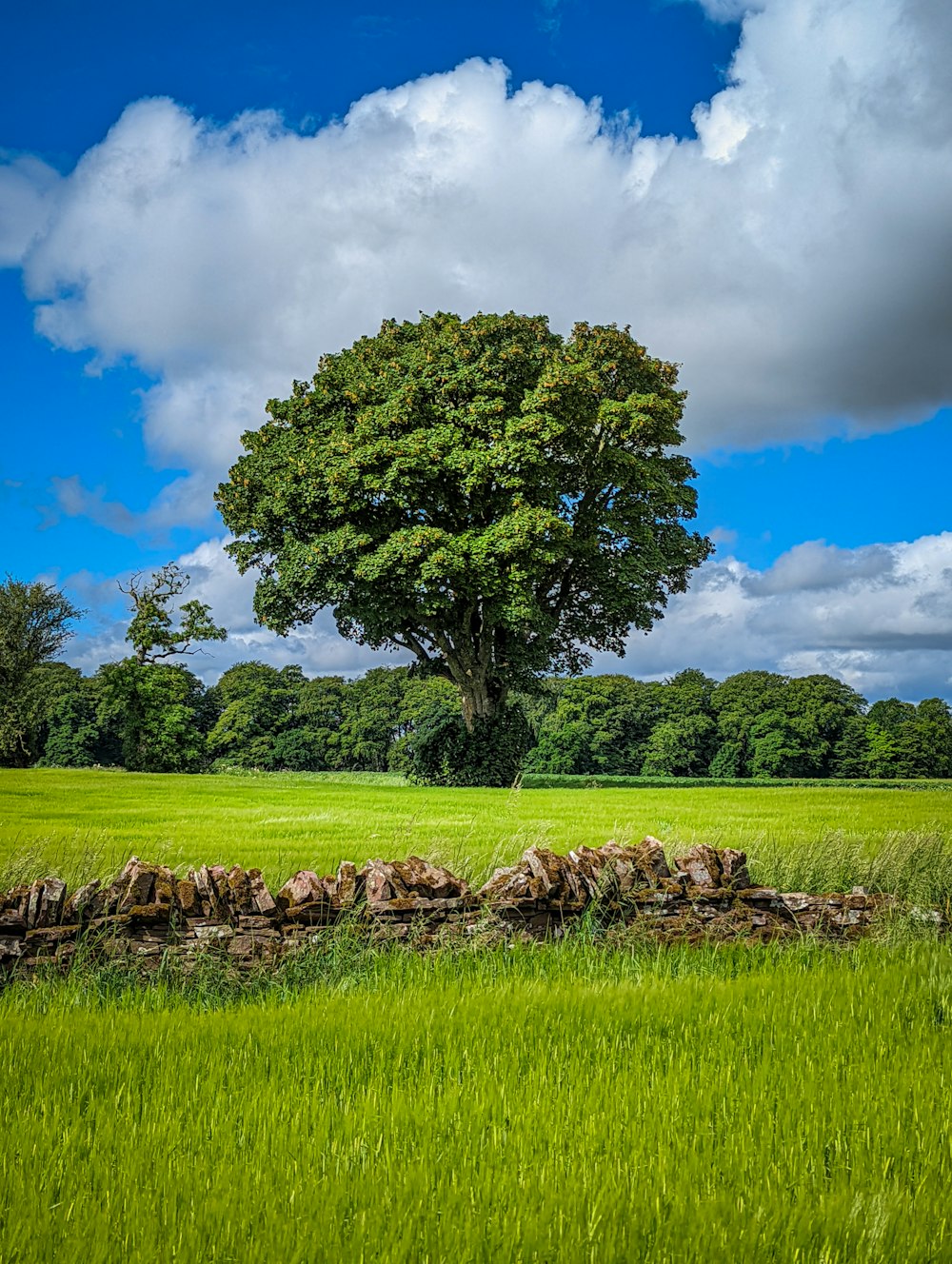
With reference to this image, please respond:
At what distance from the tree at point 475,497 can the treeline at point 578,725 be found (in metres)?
19.2

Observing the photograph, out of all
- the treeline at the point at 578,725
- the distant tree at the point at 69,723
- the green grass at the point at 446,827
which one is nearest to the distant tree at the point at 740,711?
the treeline at the point at 578,725

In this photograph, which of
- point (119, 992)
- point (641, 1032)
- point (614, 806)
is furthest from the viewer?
point (614, 806)

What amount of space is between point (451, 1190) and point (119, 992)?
306 cm

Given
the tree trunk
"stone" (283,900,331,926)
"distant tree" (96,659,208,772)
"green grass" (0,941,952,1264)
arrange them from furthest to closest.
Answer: "distant tree" (96,659,208,772)
the tree trunk
"stone" (283,900,331,926)
"green grass" (0,941,952,1264)

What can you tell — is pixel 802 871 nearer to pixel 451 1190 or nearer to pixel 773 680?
pixel 451 1190

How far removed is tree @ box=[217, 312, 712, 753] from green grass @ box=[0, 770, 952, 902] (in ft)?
25.9

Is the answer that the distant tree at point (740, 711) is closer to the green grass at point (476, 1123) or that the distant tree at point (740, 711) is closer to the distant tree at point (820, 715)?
the distant tree at point (820, 715)

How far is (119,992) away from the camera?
4730 mm

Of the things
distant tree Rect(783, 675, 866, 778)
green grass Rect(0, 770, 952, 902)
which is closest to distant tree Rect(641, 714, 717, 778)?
distant tree Rect(783, 675, 866, 778)

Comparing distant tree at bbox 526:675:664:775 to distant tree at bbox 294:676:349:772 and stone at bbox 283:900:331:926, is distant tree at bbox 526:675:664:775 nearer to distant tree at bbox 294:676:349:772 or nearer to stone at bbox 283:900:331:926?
distant tree at bbox 294:676:349:772

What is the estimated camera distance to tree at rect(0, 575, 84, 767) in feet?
171

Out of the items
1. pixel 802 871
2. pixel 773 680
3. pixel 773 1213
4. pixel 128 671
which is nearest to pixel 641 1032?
pixel 773 1213

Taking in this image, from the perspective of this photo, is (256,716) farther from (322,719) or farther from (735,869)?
(735,869)

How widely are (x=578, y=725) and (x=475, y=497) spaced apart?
33.4m
